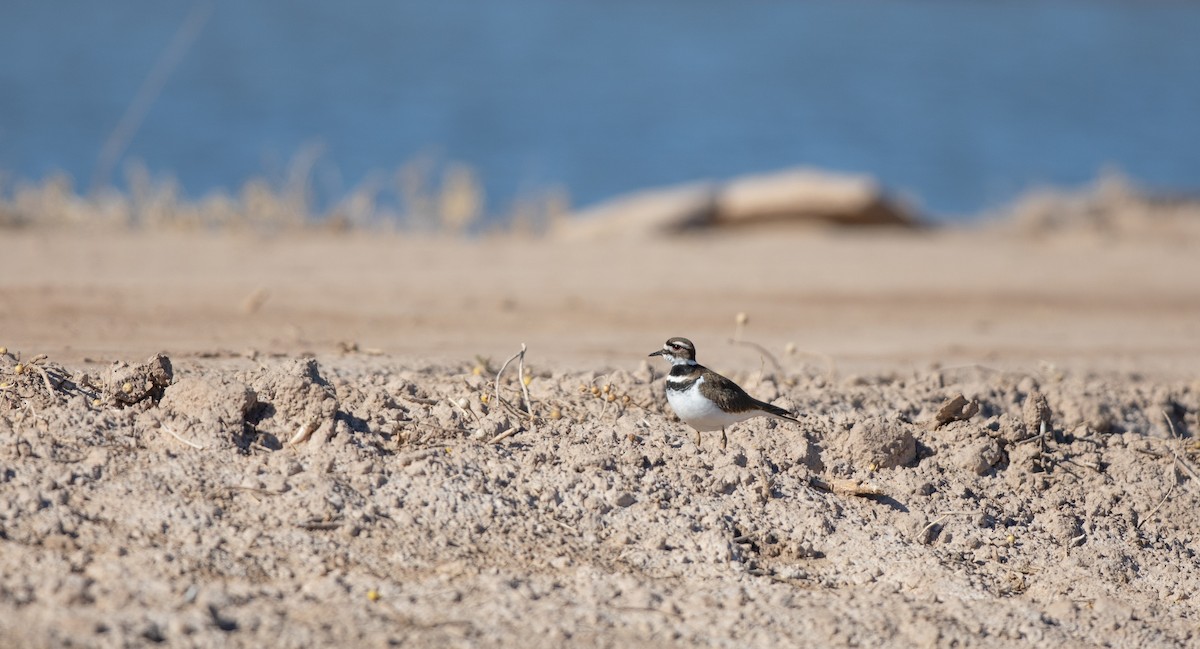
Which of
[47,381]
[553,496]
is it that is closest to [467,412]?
[553,496]

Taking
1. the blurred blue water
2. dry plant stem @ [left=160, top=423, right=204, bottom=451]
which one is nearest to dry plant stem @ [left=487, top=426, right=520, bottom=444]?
→ dry plant stem @ [left=160, top=423, right=204, bottom=451]

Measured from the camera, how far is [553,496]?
494cm

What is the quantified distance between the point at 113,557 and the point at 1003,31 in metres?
50.0

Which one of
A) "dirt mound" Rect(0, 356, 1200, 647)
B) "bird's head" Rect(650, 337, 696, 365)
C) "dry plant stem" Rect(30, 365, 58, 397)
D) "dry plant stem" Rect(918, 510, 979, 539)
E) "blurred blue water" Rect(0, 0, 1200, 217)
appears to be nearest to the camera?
"dirt mound" Rect(0, 356, 1200, 647)

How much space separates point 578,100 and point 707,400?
24.0m

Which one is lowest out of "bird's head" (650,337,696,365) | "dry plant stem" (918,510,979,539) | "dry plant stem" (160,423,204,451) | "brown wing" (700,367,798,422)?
"dry plant stem" (918,510,979,539)

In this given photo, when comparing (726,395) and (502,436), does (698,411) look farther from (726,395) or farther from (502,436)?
(502,436)

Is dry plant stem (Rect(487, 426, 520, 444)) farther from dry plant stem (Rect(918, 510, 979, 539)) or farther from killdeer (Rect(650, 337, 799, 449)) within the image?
dry plant stem (Rect(918, 510, 979, 539))

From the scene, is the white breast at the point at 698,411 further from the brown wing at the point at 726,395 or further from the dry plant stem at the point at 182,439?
the dry plant stem at the point at 182,439

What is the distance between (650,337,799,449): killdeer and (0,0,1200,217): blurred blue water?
448 inches

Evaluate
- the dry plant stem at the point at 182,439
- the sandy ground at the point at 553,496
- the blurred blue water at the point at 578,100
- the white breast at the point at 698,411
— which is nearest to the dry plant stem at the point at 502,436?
the sandy ground at the point at 553,496

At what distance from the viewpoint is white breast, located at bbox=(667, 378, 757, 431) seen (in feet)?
16.3

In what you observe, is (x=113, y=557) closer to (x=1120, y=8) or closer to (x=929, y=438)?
(x=929, y=438)

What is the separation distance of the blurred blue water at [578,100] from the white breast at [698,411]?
11464mm
